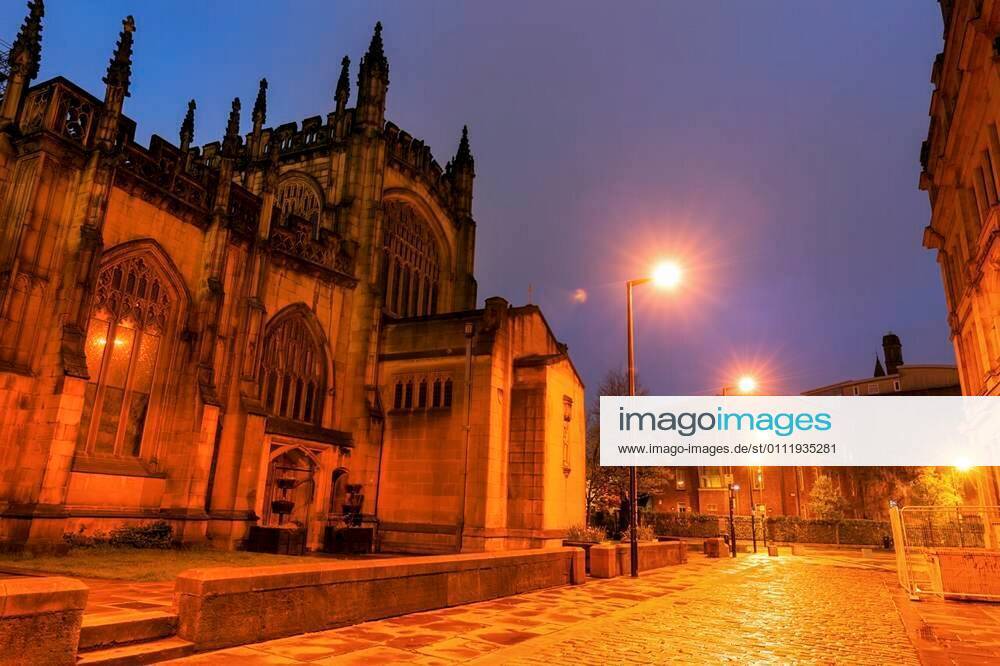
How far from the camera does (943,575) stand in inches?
550

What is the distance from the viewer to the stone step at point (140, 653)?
552 cm

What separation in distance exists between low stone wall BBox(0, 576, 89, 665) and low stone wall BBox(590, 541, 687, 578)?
526 inches

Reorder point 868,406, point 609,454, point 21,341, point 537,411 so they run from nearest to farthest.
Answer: point 21,341 → point 537,411 → point 609,454 → point 868,406

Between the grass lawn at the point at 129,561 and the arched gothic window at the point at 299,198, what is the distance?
660 inches

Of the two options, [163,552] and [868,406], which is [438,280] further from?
[868,406]

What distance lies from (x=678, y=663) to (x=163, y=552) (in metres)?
13.8

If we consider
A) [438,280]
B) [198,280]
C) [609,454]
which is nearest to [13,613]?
[198,280]

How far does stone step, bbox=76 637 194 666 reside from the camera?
18.1ft

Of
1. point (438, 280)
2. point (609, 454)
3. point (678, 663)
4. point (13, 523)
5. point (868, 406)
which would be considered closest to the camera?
point (678, 663)

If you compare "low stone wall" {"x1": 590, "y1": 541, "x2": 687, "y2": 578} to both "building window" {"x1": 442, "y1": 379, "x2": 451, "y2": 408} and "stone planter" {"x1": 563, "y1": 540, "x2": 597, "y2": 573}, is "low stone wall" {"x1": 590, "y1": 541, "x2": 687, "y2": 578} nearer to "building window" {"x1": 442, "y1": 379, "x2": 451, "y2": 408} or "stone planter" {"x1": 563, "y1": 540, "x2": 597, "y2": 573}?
"stone planter" {"x1": 563, "y1": 540, "x2": 597, "y2": 573}

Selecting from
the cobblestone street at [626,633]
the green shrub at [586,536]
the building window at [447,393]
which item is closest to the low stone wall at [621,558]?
the green shrub at [586,536]

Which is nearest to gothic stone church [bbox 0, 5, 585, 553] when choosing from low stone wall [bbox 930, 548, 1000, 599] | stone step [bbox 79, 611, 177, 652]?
stone step [bbox 79, 611, 177, 652]

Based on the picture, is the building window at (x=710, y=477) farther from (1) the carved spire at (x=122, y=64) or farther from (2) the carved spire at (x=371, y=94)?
(1) the carved spire at (x=122, y=64)

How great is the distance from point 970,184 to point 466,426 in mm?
19991
